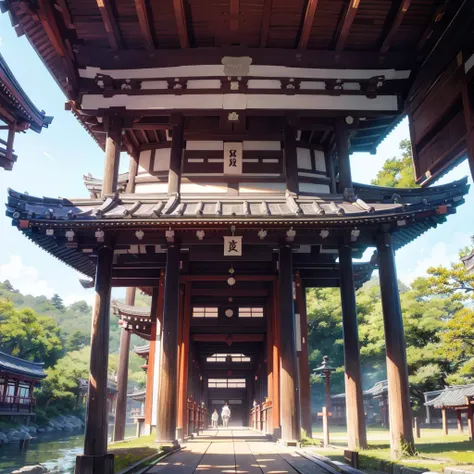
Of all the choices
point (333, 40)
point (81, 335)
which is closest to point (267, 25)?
point (333, 40)

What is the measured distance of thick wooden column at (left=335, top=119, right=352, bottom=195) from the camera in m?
12.6

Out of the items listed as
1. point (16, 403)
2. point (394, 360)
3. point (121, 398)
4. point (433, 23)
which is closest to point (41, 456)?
point (121, 398)

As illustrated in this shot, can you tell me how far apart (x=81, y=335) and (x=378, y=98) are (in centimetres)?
7396

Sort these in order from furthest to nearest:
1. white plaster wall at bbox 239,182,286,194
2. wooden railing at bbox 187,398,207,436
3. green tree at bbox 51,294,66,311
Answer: green tree at bbox 51,294,66,311 < wooden railing at bbox 187,398,207,436 < white plaster wall at bbox 239,182,286,194

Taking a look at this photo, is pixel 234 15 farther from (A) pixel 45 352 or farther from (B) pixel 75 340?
(B) pixel 75 340

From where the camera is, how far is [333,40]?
12.0 m

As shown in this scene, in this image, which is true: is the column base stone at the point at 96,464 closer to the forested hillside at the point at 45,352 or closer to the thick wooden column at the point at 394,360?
the thick wooden column at the point at 394,360

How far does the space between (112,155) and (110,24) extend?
3325mm

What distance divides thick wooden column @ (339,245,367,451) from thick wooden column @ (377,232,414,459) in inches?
31.2

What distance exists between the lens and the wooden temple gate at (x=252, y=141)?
1037cm

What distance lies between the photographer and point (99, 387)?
32.8ft

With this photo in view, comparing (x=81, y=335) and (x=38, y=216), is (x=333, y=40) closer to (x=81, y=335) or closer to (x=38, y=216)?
(x=38, y=216)

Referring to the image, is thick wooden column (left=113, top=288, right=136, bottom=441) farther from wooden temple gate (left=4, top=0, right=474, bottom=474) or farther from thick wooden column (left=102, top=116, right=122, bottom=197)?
thick wooden column (left=102, top=116, right=122, bottom=197)

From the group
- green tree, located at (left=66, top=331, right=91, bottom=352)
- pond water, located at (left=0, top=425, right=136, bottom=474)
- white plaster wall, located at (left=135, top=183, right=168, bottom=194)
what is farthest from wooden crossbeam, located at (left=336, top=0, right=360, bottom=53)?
green tree, located at (left=66, top=331, right=91, bottom=352)
